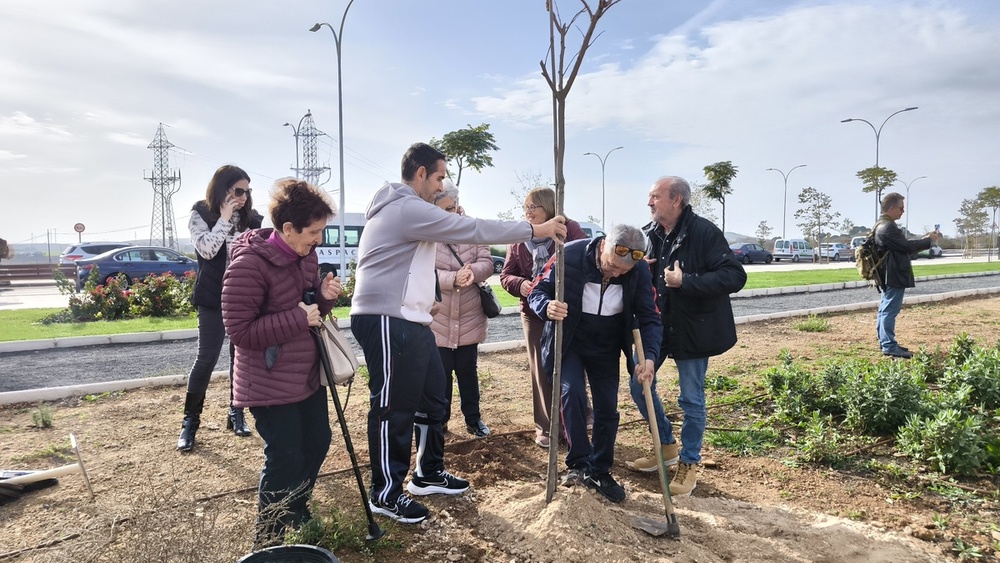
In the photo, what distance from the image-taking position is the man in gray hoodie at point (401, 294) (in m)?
3.07

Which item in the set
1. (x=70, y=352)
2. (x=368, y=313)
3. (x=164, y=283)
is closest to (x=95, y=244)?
(x=164, y=283)

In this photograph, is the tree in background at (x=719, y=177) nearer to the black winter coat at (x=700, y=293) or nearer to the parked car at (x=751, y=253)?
the parked car at (x=751, y=253)

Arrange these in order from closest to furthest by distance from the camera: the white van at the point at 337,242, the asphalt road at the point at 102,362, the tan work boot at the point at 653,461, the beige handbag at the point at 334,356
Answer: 1. the beige handbag at the point at 334,356
2. the tan work boot at the point at 653,461
3. the asphalt road at the point at 102,362
4. the white van at the point at 337,242

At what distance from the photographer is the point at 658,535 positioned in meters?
3.06

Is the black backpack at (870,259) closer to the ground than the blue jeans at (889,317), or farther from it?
farther from it

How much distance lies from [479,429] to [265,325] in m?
2.32

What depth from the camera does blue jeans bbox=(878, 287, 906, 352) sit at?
288 inches

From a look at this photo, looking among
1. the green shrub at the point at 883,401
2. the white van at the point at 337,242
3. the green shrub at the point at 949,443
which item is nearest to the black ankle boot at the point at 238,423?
the green shrub at the point at 883,401

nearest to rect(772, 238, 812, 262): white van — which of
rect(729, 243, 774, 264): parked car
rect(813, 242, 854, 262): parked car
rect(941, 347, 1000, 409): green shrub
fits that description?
rect(813, 242, 854, 262): parked car

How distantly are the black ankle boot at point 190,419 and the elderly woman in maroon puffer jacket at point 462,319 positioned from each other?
166 cm

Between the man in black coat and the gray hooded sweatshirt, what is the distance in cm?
118

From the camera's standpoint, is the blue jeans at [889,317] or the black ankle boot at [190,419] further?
the blue jeans at [889,317]

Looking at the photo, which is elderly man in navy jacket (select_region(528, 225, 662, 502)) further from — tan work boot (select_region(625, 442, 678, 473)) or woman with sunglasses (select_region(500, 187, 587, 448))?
woman with sunglasses (select_region(500, 187, 587, 448))

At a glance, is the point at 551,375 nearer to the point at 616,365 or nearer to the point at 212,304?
the point at 616,365
